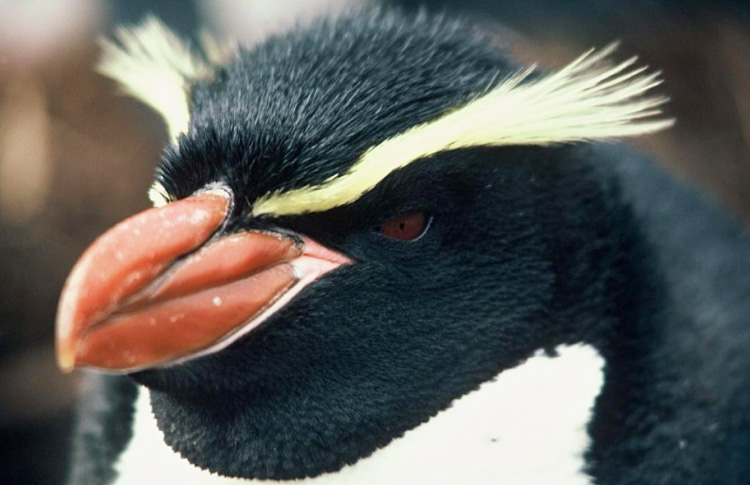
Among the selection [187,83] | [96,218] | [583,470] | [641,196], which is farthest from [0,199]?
[583,470]

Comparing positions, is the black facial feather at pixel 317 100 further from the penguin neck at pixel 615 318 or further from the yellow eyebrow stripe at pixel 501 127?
the penguin neck at pixel 615 318

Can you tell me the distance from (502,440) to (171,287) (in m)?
0.46

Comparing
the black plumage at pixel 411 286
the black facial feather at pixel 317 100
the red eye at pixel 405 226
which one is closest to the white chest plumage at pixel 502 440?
the black plumage at pixel 411 286

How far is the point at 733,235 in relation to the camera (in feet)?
6.30

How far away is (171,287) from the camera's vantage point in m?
1.12

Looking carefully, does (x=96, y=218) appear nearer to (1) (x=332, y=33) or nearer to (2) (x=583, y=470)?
(1) (x=332, y=33)

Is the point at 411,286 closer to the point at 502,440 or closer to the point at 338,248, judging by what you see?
the point at 338,248

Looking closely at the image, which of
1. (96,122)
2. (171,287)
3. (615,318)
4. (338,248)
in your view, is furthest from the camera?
(96,122)

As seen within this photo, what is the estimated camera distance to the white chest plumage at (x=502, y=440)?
1.30 m

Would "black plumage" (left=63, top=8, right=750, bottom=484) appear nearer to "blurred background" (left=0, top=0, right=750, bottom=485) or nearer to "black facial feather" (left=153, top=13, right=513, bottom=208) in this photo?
"black facial feather" (left=153, top=13, right=513, bottom=208)

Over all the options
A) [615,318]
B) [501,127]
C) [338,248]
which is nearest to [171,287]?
[338,248]

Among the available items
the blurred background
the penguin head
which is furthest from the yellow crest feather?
the blurred background

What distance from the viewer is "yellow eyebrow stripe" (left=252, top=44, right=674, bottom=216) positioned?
119 cm

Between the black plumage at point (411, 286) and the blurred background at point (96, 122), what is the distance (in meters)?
0.89
